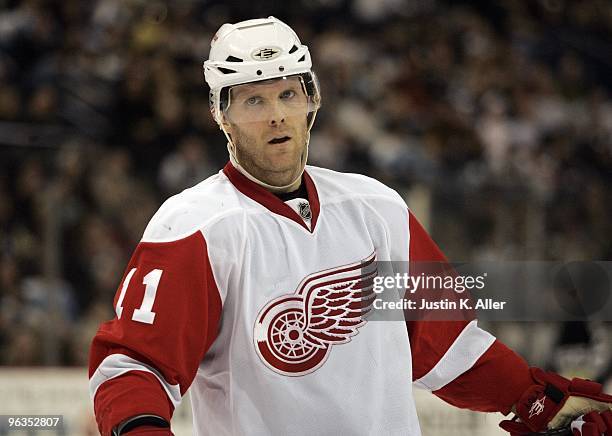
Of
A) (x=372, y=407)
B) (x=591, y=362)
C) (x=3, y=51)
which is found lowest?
(x=591, y=362)

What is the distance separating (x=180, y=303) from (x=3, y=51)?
166 inches

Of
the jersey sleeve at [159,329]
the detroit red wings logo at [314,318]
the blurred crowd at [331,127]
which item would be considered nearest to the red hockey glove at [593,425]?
the detroit red wings logo at [314,318]

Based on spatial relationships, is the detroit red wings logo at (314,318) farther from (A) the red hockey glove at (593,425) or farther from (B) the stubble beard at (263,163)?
(A) the red hockey glove at (593,425)

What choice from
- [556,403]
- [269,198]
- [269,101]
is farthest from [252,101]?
[556,403]

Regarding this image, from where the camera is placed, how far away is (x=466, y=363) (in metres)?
2.54

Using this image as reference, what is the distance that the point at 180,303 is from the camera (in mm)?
2084

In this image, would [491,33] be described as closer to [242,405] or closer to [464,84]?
[464,84]

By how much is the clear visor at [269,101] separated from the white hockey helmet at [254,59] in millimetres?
11

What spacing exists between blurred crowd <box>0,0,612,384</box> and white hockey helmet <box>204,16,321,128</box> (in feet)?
6.66

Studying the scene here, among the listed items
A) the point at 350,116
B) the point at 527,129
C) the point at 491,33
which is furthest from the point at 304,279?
the point at 491,33

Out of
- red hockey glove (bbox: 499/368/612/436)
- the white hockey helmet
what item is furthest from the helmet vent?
red hockey glove (bbox: 499/368/612/436)

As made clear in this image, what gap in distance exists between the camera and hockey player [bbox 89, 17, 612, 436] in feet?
6.86

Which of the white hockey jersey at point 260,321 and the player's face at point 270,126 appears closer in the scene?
the white hockey jersey at point 260,321

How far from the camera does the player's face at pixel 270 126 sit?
227cm
